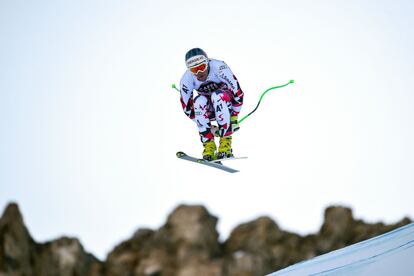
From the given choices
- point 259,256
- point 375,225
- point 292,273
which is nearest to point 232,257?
point 259,256

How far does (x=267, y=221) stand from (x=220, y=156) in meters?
12.0

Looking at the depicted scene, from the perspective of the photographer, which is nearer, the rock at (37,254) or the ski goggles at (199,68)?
the ski goggles at (199,68)

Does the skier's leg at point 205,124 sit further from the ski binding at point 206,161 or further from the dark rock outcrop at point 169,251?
the dark rock outcrop at point 169,251

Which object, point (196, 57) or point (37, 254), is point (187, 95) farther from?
point (37, 254)

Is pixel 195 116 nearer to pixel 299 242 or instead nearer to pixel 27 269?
pixel 27 269

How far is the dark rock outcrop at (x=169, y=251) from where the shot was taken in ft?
63.7

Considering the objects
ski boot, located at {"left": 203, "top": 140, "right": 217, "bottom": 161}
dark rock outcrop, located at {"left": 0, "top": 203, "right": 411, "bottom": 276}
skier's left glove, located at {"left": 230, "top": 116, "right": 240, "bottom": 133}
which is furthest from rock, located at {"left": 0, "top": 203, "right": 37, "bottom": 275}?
skier's left glove, located at {"left": 230, "top": 116, "right": 240, "bottom": 133}

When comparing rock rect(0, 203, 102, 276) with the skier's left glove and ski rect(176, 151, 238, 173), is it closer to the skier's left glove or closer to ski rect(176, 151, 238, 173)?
ski rect(176, 151, 238, 173)

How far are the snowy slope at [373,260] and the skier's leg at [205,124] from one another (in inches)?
82.9

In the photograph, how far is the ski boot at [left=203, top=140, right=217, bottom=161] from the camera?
408 inches

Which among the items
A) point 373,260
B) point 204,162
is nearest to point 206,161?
point 204,162

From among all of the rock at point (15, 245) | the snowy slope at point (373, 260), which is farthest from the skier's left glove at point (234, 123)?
the rock at point (15, 245)

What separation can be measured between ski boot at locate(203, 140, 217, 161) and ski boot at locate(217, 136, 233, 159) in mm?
126

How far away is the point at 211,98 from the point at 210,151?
30.4 inches
